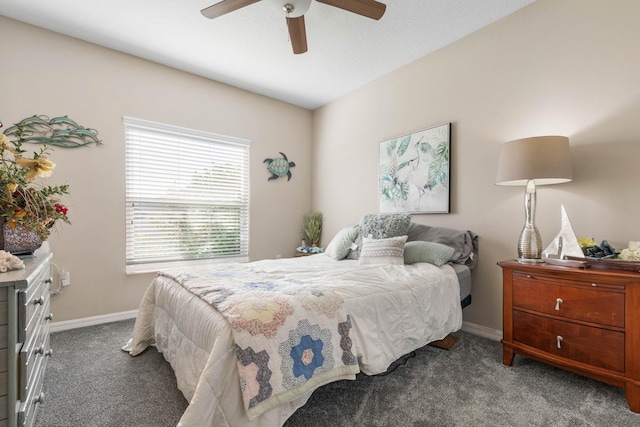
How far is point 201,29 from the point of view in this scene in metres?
2.69

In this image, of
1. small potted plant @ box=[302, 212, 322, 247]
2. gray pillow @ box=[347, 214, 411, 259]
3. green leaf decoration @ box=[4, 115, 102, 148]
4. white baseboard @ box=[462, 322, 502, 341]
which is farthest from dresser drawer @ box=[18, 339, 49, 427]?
small potted plant @ box=[302, 212, 322, 247]

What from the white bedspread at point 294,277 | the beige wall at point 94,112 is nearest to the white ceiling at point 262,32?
the beige wall at point 94,112

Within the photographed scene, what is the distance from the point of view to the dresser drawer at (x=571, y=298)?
164cm

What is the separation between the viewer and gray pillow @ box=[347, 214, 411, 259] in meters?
2.75

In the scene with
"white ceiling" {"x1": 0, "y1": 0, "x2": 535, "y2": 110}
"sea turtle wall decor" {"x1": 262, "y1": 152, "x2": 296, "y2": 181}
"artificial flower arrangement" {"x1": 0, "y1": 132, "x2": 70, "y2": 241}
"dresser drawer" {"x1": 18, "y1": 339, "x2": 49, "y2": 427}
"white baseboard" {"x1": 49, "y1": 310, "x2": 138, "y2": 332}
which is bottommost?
"white baseboard" {"x1": 49, "y1": 310, "x2": 138, "y2": 332}

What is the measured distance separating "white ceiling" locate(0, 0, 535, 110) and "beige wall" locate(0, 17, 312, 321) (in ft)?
0.54

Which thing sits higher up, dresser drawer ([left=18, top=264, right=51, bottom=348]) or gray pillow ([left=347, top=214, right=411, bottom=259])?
gray pillow ([left=347, top=214, right=411, bottom=259])

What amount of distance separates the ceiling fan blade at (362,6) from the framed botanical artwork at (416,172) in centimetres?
128

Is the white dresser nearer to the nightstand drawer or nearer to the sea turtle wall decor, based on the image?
the nightstand drawer

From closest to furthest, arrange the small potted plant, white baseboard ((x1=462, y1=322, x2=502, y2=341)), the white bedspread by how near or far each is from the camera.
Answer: the white bedspread
white baseboard ((x1=462, y1=322, x2=502, y2=341))
the small potted plant

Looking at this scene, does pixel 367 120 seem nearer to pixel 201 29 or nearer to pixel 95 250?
pixel 201 29

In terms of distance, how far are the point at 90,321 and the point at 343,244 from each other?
255 centimetres

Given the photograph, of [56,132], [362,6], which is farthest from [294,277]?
[56,132]

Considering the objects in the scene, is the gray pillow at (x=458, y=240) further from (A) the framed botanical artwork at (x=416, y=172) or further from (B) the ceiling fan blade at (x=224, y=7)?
(B) the ceiling fan blade at (x=224, y=7)
